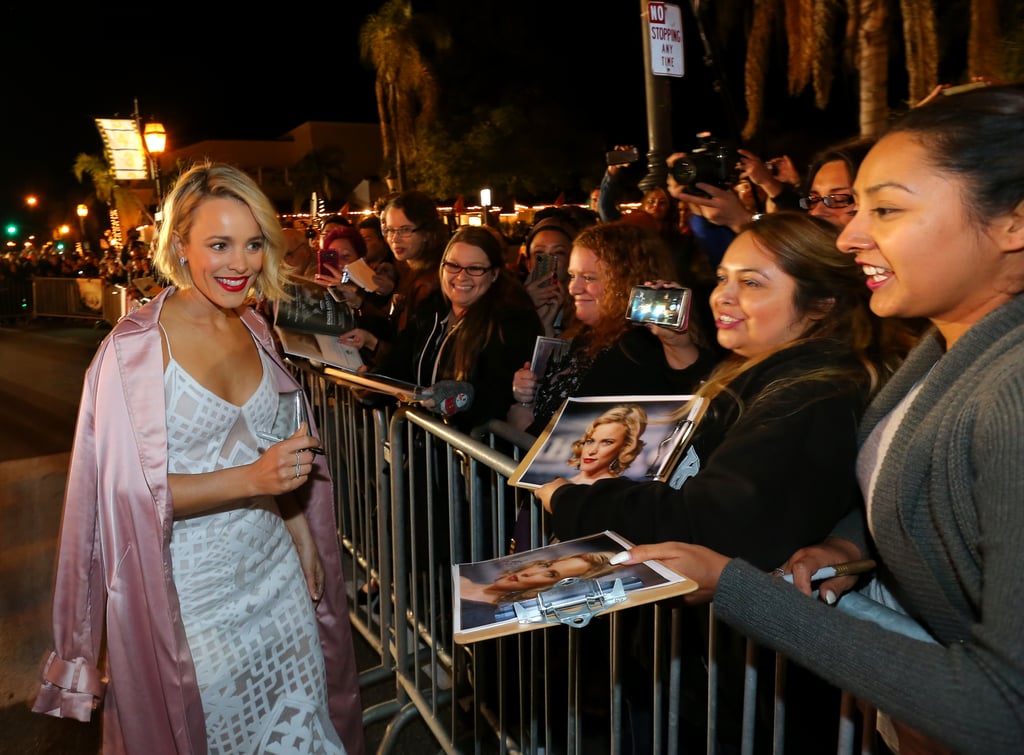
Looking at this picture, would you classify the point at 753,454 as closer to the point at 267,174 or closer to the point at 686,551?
the point at 686,551

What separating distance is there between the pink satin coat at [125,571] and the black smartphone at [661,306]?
5.23 ft

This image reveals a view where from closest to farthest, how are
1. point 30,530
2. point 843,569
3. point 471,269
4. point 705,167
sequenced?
point 843,569 → point 705,167 → point 471,269 → point 30,530

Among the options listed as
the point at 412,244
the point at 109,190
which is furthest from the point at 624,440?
the point at 109,190

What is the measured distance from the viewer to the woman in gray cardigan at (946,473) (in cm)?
114

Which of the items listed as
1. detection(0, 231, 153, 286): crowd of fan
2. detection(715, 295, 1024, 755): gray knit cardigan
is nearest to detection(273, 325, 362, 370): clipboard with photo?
detection(715, 295, 1024, 755): gray knit cardigan

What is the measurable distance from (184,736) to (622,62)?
36766mm

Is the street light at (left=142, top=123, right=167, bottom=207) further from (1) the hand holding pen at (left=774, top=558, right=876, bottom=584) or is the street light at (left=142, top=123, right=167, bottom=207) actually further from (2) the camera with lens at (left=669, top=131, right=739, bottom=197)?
(1) the hand holding pen at (left=774, top=558, right=876, bottom=584)

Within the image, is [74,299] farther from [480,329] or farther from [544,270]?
[480,329]

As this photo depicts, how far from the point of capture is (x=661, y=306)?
2.90 metres

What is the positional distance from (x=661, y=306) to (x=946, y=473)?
1675 millimetres

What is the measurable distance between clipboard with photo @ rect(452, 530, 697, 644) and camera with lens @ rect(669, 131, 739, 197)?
2.18 m

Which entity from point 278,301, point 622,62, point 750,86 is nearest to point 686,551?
point 278,301

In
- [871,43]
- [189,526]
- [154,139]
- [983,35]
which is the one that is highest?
[154,139]

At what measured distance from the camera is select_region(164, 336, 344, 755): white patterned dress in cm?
258
